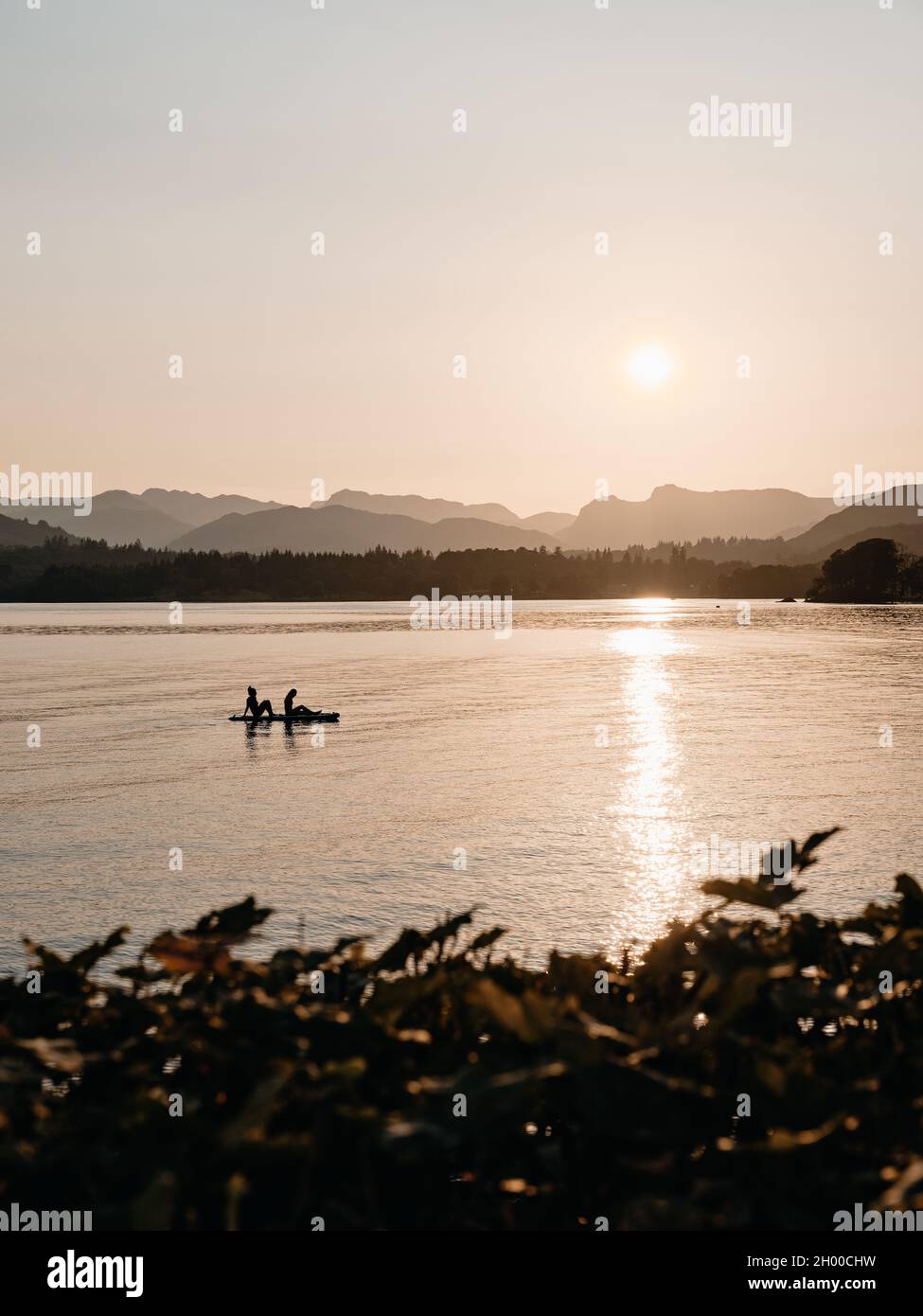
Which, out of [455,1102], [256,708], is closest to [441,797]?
[256,708]

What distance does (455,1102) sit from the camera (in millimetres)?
3047

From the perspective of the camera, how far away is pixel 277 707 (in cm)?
5094

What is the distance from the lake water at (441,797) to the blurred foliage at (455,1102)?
6.22ft

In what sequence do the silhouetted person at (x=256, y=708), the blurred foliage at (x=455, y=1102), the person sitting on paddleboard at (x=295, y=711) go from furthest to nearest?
the silhouetted person at (x=256, y=708)
the person sitting on paddleboard at (x=295, y=711)
the blurred foliage at (x=455, y=1102)

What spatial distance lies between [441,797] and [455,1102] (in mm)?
23561

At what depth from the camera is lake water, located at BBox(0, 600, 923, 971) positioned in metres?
16.7

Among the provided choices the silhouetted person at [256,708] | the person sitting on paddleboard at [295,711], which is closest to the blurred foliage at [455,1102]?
the person sitting on paddleboard at [295,711]

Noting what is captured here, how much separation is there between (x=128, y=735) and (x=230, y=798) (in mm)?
12796

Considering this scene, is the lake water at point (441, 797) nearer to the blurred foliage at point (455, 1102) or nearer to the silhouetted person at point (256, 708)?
the silhouetted person at point (256, 708)

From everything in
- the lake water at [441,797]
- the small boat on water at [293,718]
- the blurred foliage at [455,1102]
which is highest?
the blurred foliage at [455,1102]

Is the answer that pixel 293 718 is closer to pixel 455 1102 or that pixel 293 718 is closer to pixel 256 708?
pixel 256 708

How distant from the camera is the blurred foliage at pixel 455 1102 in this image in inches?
115
